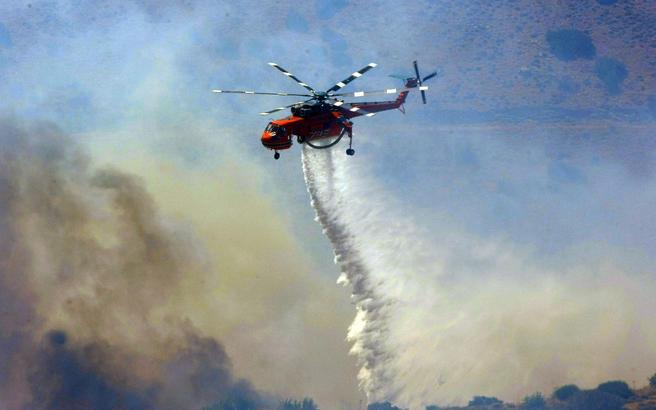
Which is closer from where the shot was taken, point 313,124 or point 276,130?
point 276,130

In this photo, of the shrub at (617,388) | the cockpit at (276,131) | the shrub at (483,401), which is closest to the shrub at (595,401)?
the shrub at (617,388)

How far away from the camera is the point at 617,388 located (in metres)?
69.5

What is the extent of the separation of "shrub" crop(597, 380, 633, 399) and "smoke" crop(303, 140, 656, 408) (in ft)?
3.73

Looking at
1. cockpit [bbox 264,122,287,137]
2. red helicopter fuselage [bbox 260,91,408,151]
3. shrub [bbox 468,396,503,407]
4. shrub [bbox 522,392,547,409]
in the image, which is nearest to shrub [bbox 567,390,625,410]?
shrub [bbox 522,392,547,409]

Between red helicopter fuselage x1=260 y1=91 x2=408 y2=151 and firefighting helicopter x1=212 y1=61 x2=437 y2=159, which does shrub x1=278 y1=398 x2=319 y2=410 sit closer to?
firefighting helicopter x1=212 y1=61 x2=437 y2=159

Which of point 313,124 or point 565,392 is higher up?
point 313,124

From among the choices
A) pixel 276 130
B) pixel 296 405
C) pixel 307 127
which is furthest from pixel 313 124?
pixel 296 405

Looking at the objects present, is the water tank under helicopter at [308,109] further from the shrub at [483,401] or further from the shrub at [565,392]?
the shrub at [565,392]

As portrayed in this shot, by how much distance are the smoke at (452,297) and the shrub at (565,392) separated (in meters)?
0.73

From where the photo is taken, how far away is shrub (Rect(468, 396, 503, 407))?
69.2 metres

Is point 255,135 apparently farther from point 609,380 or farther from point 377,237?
point 609,380

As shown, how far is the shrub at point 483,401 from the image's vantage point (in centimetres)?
6915

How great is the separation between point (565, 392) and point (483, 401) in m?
5.88

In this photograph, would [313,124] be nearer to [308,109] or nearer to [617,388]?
[308,109]
